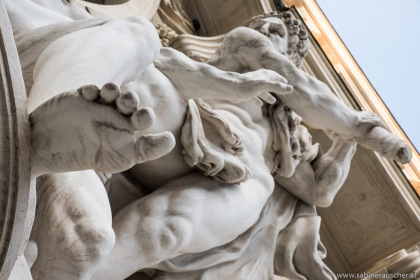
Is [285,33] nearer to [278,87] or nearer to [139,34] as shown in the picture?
[278,87]

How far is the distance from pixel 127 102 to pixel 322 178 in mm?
1947

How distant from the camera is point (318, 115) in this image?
104 inches

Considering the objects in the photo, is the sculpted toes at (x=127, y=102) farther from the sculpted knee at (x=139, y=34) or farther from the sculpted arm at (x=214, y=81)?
the sculpted arm at (x=214, y=81)

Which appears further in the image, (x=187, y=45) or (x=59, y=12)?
(x=187, y=45)

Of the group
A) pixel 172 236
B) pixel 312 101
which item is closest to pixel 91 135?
pixel 172 236

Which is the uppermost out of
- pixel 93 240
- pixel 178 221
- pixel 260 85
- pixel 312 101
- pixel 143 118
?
pixel 143 118

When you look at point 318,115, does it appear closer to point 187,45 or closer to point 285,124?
point 285,124

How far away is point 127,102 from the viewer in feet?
3.40

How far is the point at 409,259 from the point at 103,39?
2.21 metres

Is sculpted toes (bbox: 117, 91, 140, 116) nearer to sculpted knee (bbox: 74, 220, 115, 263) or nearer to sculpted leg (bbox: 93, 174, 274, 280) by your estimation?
sculpted knee (bbox: 74, 220, 115, 263)

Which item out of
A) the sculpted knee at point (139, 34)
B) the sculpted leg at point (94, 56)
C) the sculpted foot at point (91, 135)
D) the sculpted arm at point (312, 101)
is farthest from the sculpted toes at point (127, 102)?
the sculpted arm at point (312, 101)

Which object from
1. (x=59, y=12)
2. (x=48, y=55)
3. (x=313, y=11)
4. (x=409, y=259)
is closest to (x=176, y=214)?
(x=48, y=55)

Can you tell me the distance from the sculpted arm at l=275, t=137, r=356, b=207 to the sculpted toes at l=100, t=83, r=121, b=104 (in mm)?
1925

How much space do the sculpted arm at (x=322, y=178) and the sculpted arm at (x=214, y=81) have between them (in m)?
0.82
